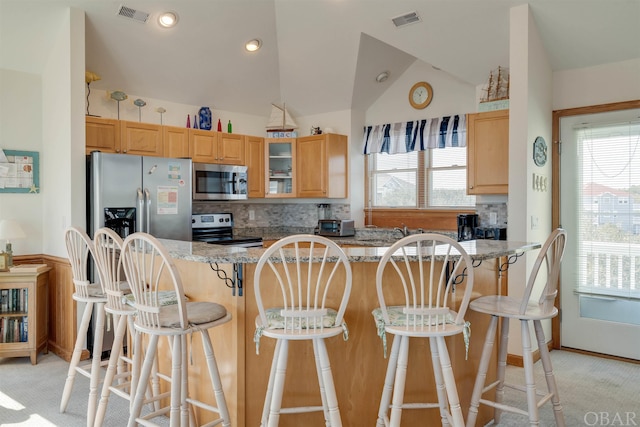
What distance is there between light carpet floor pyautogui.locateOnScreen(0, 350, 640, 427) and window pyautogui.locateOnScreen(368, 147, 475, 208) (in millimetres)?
1889

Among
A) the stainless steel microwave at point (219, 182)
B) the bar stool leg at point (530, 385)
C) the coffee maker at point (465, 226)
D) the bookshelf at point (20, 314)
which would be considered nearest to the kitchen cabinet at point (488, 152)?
the coffee maker at point (465, 226)

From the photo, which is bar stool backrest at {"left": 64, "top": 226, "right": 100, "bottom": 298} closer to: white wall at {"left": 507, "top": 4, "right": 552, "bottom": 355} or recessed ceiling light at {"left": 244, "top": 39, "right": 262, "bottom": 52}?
recessed ceiling light at {"left": 244, "top": 39, "right": 262, "bottom": 52}

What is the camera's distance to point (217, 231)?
17.4 feet

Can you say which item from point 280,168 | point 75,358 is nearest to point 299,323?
point 75,358

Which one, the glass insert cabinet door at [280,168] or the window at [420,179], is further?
the glass insert cabinet door at [280,168]

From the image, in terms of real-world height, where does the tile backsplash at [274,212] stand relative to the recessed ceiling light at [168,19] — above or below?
below

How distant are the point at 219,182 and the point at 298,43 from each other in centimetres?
167

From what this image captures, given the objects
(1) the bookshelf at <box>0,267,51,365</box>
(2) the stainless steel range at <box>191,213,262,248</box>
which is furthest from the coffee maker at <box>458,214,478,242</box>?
(1) the bookshelf at <box>0,267,51,365</box>

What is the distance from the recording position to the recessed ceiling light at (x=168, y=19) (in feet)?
13.6

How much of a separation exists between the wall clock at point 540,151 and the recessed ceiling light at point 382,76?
196cm

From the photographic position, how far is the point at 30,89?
13.9 feet

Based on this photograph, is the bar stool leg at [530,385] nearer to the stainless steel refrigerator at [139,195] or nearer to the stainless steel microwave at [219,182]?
the stainless steel refrigerator at [139,195]

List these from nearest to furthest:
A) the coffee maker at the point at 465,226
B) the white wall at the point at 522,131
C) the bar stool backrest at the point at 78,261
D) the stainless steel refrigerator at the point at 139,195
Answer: the bar stool backrest at the point at 78,261 < the white wall at the point at 522,131 < the stainless steel refrigerator at the point at 139,195 < the coffee maker at the point at 465,226

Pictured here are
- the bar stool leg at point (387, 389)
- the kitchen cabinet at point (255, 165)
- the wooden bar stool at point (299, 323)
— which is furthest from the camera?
the kitchen cabinet at point (255, 165)
